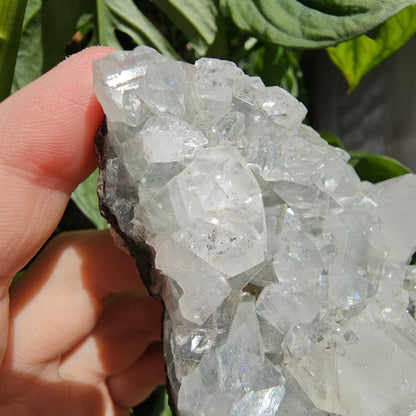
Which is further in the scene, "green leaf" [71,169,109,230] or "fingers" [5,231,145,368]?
"green leaf" [71,169,109,230]

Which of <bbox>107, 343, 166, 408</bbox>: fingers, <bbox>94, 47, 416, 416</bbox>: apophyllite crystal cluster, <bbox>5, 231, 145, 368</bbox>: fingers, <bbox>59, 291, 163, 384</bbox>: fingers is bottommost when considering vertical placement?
<bbox>107, 343, 166, 408</bbox>: fingers

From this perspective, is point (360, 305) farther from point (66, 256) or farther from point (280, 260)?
point (66, 256)

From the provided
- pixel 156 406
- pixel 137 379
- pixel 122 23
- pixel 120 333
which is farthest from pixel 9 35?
pixel 156 406

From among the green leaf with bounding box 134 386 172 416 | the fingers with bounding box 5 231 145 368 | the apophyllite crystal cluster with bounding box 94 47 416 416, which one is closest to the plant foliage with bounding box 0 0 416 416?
the fingers with bounding box 5 231 145 368

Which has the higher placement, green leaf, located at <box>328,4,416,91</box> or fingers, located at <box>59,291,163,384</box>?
green leaf, located at <box>328,4,416,91</box>

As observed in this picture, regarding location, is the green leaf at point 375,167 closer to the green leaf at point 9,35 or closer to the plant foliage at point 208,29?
the plant foliage at point 208,29

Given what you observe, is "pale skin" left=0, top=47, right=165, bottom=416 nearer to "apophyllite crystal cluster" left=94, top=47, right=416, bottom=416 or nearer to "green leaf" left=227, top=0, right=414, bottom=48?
"apophyllite crystal cluster" left=94, top=47, right=416, bottom=416

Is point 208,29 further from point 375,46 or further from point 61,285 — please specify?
point 61,285

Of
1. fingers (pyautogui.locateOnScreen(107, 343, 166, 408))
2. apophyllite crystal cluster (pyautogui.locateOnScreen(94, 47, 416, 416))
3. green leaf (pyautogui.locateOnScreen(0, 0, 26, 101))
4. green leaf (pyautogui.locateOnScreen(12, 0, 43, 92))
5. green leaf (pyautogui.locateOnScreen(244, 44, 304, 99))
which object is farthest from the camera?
green leaf (pyautogui.locateOnScreen(244, 44, 304, 99))
